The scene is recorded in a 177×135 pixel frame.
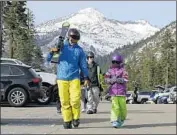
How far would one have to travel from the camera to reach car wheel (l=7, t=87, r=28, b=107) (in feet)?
63.2

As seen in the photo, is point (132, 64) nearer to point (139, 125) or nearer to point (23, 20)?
point (23, 20)

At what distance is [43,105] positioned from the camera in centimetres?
2086

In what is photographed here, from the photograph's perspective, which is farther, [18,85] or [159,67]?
[159,67]

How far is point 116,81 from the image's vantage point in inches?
463

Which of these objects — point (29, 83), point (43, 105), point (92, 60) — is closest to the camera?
point (92, 60)

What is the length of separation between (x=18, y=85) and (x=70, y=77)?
8825mm

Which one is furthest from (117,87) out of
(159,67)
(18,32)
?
(159,67)

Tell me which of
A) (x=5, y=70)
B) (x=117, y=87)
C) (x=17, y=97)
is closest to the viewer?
(x=117, y=87)

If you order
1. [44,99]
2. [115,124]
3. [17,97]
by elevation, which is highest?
[115,124]

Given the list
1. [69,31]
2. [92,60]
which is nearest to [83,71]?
[69,31]

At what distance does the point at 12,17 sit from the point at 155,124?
4693cm

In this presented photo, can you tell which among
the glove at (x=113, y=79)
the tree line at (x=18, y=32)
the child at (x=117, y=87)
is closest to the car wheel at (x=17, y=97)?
the child at (x=117, y=87)

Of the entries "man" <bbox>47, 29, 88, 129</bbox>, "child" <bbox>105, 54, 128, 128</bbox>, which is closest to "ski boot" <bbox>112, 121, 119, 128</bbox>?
"child" <bbox>105, 54, 128, 128</bbox>

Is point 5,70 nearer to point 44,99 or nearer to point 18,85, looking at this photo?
point 18,85
